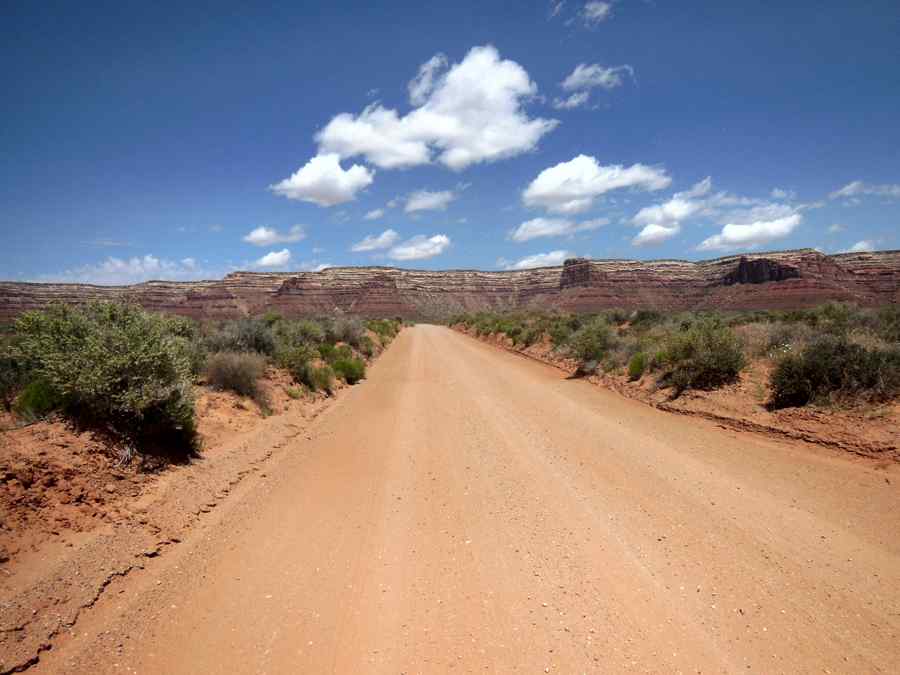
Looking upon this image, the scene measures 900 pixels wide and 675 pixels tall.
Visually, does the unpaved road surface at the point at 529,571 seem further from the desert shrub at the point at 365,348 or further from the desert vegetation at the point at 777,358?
the desert shrub at the point at 365,348

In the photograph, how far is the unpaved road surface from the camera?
Result: 3.62 m

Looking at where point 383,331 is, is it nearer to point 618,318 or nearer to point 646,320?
point 618,318

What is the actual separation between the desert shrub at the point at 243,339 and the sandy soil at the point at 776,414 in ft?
36.6

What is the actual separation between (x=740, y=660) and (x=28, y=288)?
427 feet

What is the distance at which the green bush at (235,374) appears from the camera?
37.0 ft

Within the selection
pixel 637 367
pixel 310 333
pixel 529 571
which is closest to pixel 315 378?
pixel 310 333

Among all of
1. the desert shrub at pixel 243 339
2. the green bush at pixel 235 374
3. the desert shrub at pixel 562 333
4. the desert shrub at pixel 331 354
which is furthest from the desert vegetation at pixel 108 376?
the desert shrub at pixel 562 333

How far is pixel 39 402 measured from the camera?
267 inches

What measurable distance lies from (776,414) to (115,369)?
11812 millimetres

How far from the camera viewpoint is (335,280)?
447ft

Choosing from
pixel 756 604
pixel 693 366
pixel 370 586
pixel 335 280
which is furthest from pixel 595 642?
pixel 335 280

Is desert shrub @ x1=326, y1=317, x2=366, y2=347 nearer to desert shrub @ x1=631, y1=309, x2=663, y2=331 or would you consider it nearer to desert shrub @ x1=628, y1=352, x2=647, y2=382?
desert shrub @ x1=631, y1=309, x2=663, y2=331

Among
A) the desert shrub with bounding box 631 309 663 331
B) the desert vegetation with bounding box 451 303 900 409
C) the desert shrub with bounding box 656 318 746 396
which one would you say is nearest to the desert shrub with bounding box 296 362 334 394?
the desert vegetation with bounding box 451 303 900 409

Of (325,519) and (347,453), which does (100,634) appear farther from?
(347,453)
